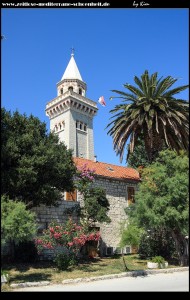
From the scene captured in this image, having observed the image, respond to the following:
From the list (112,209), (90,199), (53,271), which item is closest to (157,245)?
(90,199)

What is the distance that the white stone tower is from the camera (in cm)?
5034

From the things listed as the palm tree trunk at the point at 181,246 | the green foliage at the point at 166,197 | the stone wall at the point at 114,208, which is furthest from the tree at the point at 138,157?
the green foliage at the point at 166,197

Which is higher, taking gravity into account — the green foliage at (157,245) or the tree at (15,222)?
the tree at (15,222)

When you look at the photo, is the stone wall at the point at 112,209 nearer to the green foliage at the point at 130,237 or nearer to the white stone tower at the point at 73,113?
the green foliage at the point at 130,237

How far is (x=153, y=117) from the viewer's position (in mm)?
22797

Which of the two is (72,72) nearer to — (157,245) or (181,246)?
(157,245)

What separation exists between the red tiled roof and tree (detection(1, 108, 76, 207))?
613 cm

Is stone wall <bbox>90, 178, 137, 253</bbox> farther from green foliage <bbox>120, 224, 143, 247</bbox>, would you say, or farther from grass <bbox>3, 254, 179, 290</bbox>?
green foliage <bbox>120, 224, 143, 247</bbox>

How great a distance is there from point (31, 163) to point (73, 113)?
1311 inches

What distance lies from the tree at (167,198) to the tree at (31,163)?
17.8 ft

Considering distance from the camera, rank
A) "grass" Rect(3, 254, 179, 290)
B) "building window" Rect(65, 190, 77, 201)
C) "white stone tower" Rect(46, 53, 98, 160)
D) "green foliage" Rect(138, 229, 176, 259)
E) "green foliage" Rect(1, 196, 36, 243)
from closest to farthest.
Result: "green foliage" Rect(1, 196, 36, 243) → "grass" Rect(3, 254, 179, 290) → "green foliage" Rect(138, 229, 176, 259) → "building window" Rect(65, 190, 77, 201) → "white stone tower" Rect(46, 53, 98, 160)

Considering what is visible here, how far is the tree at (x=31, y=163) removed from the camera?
1828 cm

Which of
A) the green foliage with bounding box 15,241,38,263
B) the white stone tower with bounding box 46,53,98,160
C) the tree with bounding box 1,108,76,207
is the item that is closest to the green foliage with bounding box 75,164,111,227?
the tree with bounding box 1,108,76,207
